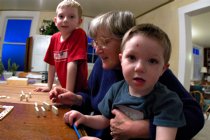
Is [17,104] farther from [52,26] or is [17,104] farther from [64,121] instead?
[52,26]

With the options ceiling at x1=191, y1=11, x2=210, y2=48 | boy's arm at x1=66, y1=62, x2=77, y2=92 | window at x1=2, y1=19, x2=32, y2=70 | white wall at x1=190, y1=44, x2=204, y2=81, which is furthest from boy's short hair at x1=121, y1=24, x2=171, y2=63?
white wall at x1=190, y1=44, x2=204, y2=81

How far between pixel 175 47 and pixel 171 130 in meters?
3.27

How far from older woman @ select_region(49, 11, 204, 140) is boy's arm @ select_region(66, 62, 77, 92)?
0.43 ft

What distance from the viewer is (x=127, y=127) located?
0.61m

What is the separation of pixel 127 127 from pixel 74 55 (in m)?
0.64

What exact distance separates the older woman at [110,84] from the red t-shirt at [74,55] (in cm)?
20

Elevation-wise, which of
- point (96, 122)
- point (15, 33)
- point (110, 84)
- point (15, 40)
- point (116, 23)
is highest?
point (15, 33)

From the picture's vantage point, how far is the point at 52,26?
477cm

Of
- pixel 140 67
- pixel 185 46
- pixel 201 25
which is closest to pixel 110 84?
pixel 140 67

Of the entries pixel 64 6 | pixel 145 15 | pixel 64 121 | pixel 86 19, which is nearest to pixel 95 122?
pixel 64 121

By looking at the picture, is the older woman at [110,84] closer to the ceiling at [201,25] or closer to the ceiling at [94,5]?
the ceiling at [94,5]

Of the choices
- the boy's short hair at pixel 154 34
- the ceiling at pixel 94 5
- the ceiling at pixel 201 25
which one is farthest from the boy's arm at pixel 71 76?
the ceiling at pixel 201 25

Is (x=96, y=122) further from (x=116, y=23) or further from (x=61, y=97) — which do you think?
(x=116, y=23)

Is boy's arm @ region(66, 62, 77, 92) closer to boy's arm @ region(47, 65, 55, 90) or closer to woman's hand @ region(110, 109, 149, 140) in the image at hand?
boy's arm @ region(47, 65, 55, 90)
